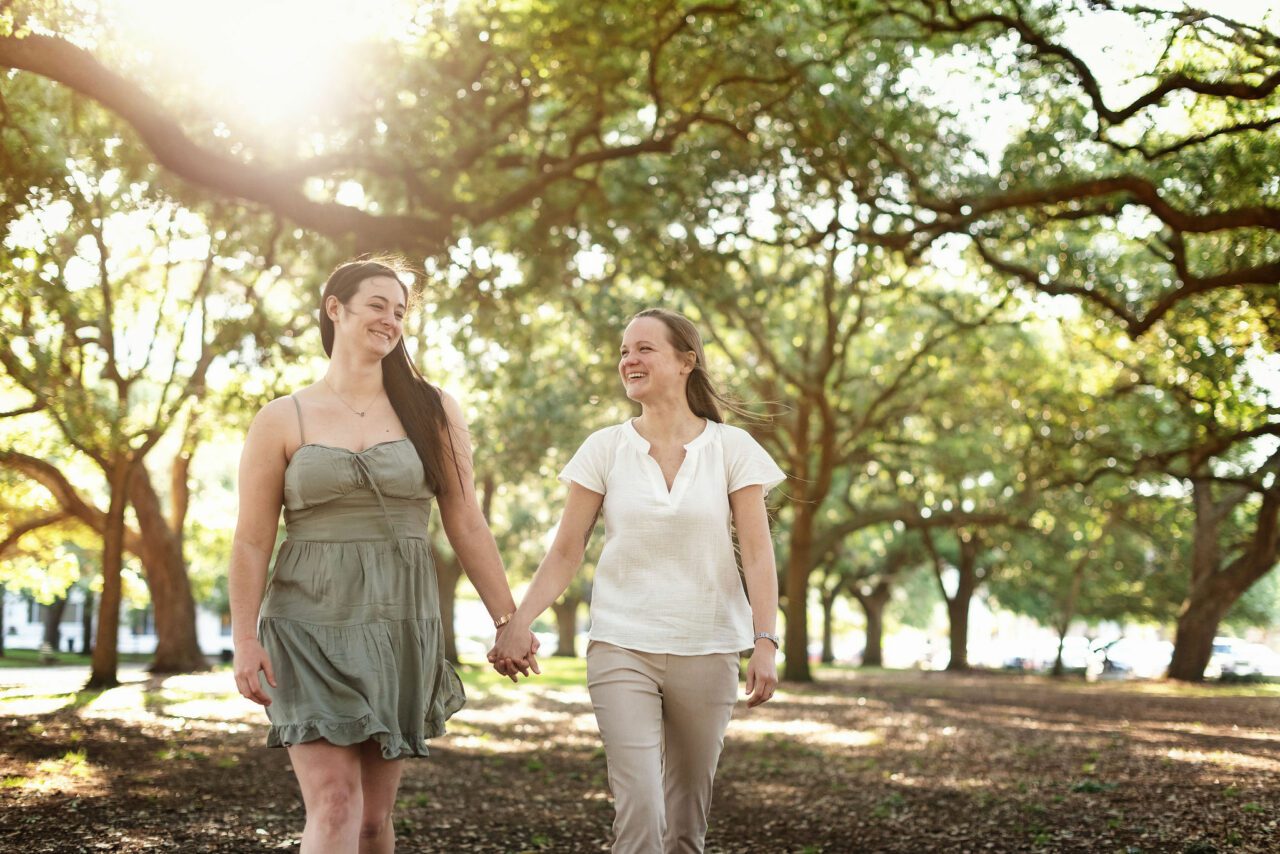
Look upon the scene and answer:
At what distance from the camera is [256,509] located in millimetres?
4070

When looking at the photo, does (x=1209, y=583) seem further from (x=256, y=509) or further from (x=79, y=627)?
(x=79, y=627)

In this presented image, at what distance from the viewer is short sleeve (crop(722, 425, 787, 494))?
14.9 feet

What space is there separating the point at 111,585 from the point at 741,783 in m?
13.3

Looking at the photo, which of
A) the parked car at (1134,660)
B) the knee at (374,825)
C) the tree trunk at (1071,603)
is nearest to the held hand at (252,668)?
the knee at (374,825)

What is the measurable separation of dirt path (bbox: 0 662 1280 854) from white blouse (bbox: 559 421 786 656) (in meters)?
4.13

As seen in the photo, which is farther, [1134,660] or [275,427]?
[1134,660]

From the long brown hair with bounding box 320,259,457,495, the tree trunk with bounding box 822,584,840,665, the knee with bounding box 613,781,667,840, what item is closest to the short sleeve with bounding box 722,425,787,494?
the long brown hair with bounding box 320,259,457,495

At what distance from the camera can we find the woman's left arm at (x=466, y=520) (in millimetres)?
4480

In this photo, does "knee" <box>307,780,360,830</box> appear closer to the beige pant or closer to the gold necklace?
the beige pant

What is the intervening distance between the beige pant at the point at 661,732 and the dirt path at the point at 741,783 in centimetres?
389

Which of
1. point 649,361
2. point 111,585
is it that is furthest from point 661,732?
point 111,585

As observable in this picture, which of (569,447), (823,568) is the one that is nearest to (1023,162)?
(569,447)

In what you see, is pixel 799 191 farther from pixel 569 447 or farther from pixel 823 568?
pixel 823 568

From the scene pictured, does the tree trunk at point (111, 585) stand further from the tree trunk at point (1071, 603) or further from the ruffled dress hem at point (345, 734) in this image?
the tree trunk at point (1071, 603)
